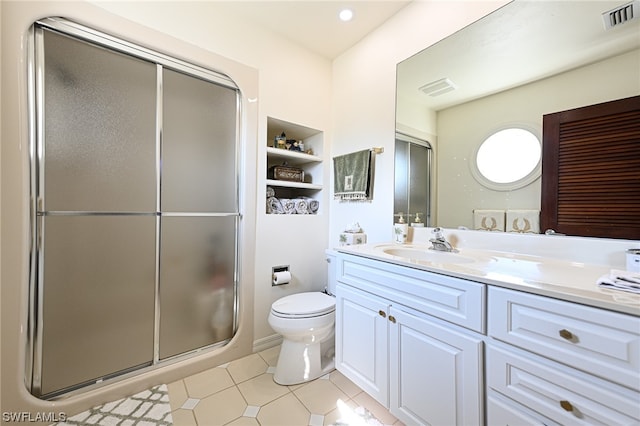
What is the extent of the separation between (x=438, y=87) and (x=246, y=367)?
236 cm

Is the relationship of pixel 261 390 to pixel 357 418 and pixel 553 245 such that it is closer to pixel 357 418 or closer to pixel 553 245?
pixel 357 418

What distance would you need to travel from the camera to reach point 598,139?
3.52 feet

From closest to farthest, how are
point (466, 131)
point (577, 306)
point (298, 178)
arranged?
point (577, 306)
point (466, 131)
point (298, 178)

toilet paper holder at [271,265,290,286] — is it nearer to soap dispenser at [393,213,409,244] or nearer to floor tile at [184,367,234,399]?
floor tile at [184,367,234,399]

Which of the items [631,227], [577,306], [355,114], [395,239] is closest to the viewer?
[577,306]

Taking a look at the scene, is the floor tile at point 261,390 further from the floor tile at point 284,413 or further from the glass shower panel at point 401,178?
the glass shower panel at point 401,178

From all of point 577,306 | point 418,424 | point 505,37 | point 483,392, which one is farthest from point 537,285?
point 505,37

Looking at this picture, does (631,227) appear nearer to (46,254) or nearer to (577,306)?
(577,306)

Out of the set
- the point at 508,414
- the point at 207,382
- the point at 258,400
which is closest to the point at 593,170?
the point at 508,414

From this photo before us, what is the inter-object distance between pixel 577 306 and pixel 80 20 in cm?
248

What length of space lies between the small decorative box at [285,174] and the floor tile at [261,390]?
155cm

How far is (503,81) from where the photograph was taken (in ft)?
4.42

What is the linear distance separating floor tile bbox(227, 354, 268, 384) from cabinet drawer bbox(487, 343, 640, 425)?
4.66 feet

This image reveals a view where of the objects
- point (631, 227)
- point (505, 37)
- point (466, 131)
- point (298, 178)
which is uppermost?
point (505, 37)
